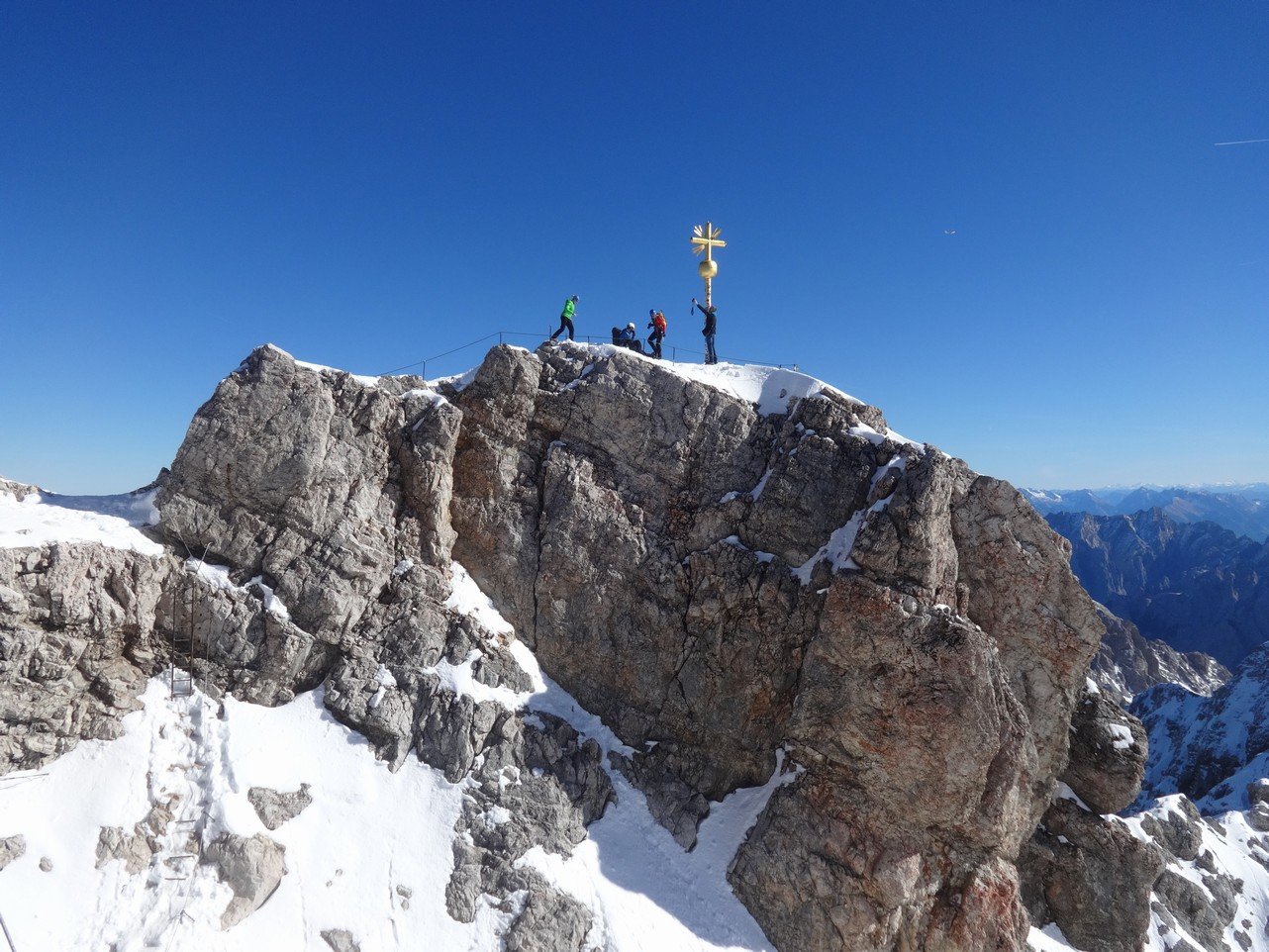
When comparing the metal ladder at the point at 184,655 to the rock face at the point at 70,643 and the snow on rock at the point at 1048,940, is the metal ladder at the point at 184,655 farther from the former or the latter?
the snow on rock at the point at 1048,940

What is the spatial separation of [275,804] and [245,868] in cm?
159

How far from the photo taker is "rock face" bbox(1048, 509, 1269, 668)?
133375 mm

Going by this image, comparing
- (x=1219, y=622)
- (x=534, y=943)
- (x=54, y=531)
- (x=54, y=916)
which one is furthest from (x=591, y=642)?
(x=1219, y=622)

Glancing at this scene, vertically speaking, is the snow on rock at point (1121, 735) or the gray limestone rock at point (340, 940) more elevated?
the snow on rock at point (1121, 735)

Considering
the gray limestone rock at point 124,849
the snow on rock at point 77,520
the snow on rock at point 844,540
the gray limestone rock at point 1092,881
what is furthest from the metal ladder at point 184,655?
the gray limestone rock at point 1092,881

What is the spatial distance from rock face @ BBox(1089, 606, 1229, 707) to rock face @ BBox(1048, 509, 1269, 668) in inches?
475

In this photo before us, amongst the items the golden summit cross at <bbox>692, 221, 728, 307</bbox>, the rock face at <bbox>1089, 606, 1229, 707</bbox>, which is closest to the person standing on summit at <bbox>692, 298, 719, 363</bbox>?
the golden summit cross at <bbox>692, 221, 728, 307</bbox>

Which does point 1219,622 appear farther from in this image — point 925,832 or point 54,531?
point 54,531

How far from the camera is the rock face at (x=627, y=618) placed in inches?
711

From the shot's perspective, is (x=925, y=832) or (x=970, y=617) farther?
(x=970, y=617)

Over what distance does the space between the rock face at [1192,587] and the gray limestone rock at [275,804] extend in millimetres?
144449

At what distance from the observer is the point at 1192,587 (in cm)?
15375

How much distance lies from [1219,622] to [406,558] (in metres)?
187

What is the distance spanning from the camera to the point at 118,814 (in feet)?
49.5
